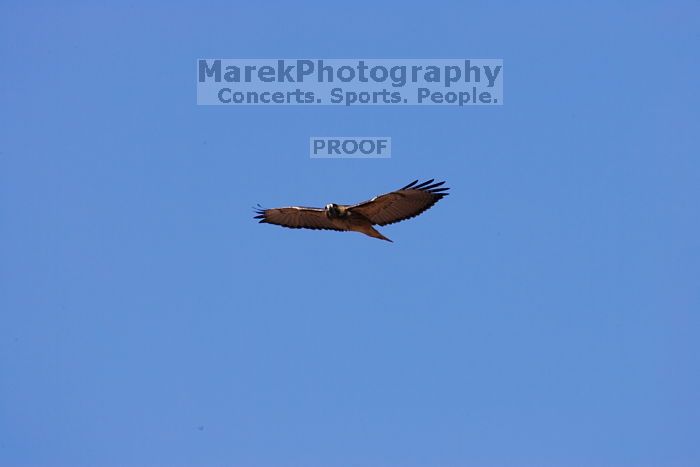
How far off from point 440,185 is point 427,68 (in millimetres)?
2718

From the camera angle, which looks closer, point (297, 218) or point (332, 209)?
point (332, 209)

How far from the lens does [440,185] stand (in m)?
23.3

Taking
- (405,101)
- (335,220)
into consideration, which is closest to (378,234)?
(335,220)

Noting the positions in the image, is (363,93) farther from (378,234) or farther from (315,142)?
(378,234)

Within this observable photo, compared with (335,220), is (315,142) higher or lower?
higher

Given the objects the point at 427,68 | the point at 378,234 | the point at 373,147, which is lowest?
the point at 378,234

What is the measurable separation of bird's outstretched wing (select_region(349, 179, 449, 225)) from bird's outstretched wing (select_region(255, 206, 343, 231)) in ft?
3.92

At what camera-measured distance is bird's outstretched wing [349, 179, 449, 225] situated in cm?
2305

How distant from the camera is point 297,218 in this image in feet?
82.9

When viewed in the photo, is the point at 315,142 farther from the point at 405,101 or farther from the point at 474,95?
the point at 474,95

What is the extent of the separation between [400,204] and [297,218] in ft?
9.41

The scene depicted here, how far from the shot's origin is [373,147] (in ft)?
77.6

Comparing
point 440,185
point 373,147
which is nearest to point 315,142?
point 373,147

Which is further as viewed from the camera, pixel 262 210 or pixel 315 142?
pixel 262 210
